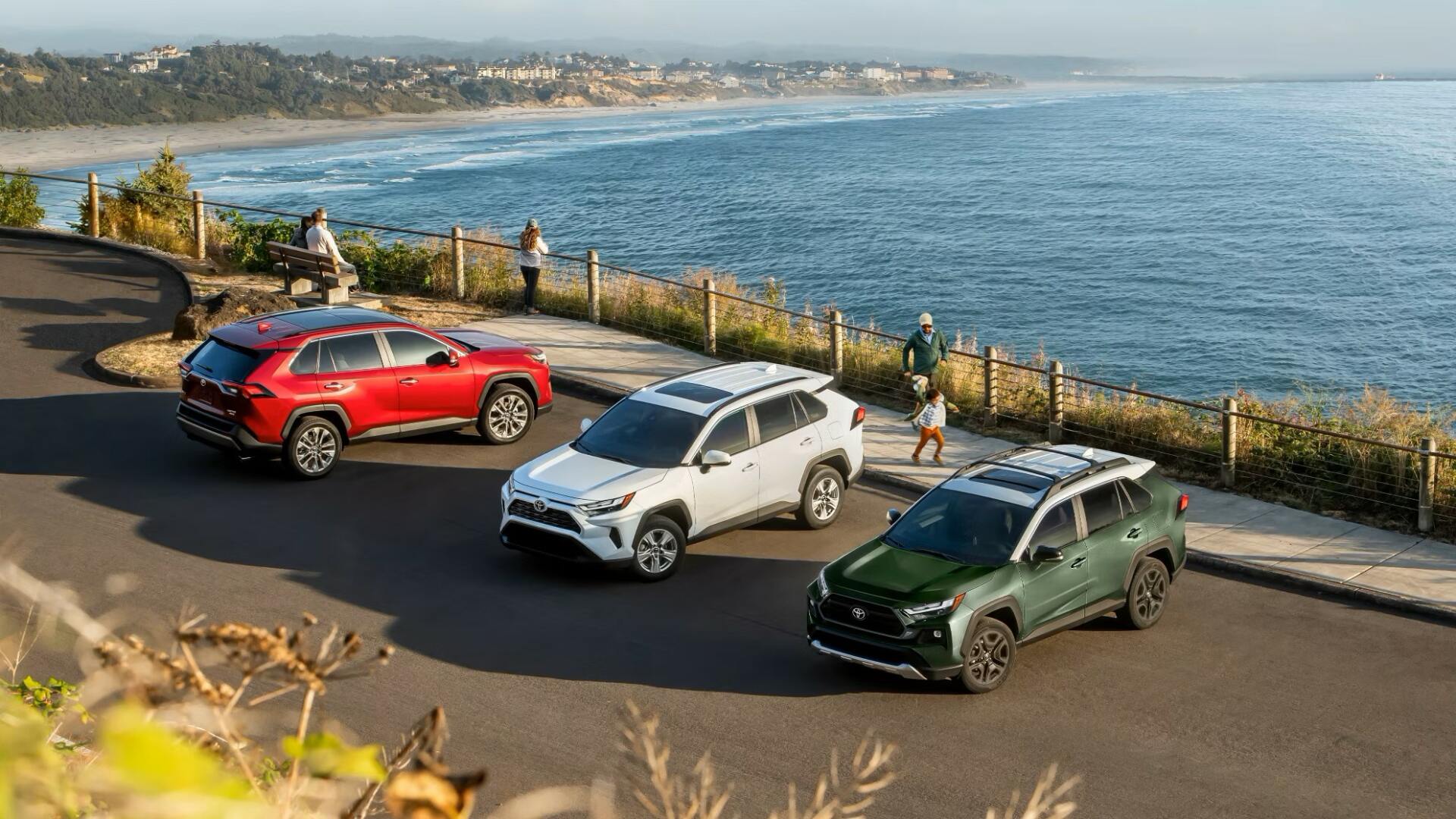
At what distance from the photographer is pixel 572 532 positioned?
13906 millimetres

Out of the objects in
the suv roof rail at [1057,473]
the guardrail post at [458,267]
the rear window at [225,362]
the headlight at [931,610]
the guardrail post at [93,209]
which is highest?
the guardrail post at [93,209]

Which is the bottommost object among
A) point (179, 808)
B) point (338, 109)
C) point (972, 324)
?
point (972, 324)

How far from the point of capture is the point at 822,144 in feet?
418

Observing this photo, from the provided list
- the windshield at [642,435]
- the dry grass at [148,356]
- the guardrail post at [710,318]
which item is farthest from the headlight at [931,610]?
the dry grass at [148,356]

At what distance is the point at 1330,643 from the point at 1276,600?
1.13 meters

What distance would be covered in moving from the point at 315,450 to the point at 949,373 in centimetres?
950

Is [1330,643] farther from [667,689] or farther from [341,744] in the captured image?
[341,744]

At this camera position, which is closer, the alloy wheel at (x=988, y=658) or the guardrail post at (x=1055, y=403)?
the alloy wheel at (x=988, y=658)

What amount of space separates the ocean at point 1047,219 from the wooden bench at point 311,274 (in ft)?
78.8

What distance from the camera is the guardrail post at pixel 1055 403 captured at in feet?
63.7

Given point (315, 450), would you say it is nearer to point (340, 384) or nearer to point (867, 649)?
point (340, 384)

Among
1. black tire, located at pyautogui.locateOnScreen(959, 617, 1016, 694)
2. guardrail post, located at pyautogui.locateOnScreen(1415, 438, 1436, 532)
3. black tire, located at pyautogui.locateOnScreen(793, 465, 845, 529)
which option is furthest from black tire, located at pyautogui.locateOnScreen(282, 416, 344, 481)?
guardrail post, located at pyautogui.locateOnScreen(1415, 438, 1436, 532)

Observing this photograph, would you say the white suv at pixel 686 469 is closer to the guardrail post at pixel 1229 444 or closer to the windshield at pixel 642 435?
the windshield at pixel 642 435

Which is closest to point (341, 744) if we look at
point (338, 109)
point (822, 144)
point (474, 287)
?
point (474, 287)
